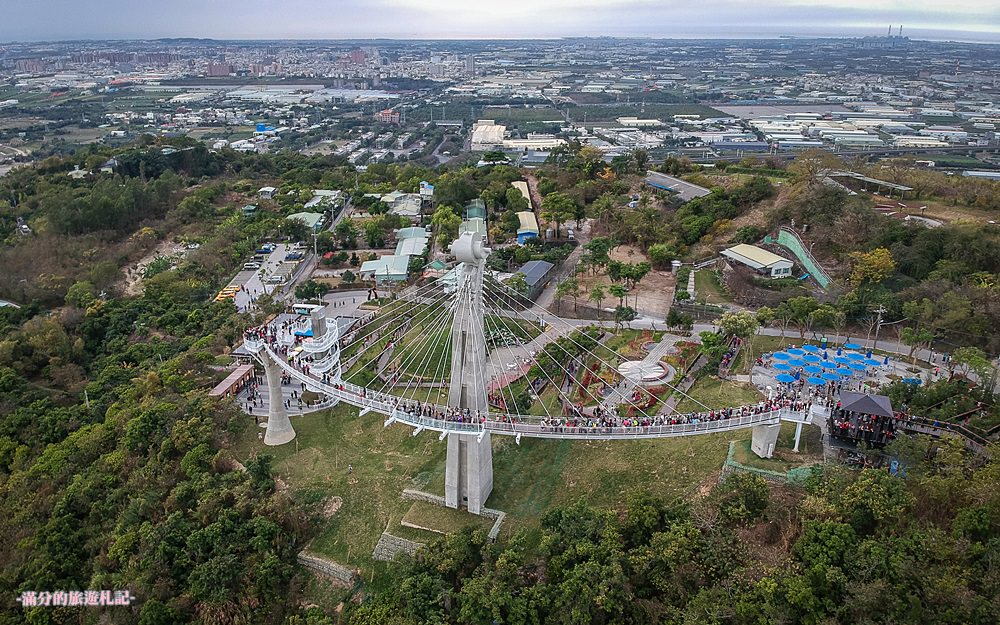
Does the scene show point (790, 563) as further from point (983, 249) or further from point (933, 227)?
point (933, 227)

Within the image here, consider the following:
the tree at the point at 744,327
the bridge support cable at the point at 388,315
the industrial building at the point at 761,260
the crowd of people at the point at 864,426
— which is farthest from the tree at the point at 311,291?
the crowd of people at the point at 864,426

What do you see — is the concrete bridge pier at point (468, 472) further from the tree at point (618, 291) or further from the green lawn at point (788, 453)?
the tree at point (618, 291)

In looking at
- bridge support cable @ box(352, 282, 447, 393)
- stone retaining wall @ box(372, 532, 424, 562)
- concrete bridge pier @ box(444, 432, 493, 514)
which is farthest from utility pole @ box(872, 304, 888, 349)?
stone retaining wall @ box(372, 532, 424, 562)

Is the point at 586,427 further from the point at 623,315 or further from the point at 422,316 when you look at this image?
the point at 422,316

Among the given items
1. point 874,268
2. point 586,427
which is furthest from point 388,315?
point 874,268

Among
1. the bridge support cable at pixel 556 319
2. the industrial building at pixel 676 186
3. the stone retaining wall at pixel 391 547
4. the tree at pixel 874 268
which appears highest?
the industrial building at pixel 676 186
